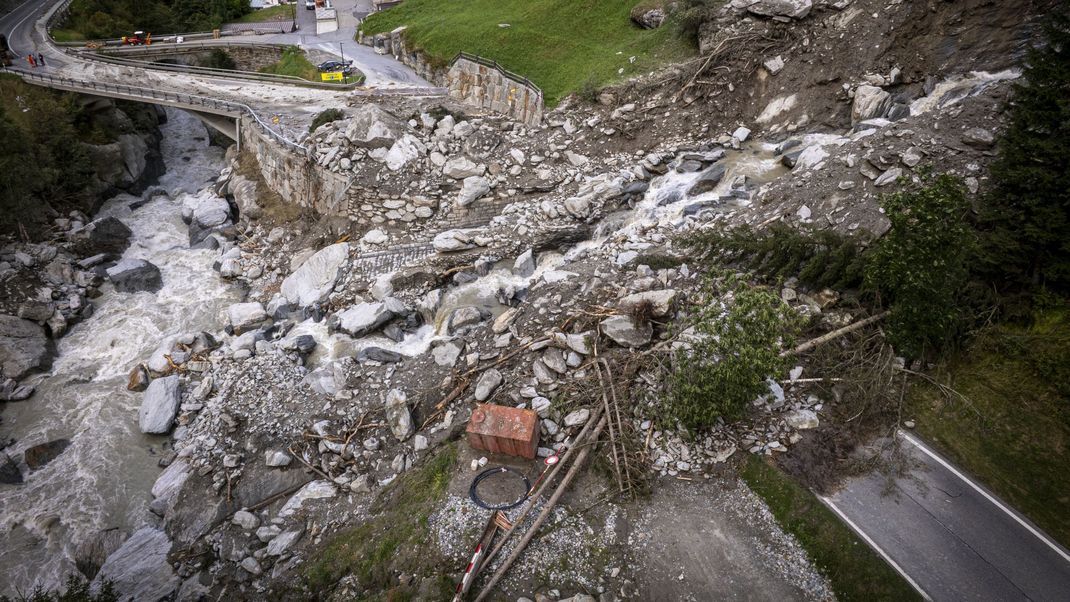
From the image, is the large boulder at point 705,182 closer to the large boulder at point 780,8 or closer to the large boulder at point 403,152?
the large boulder at point 780,8

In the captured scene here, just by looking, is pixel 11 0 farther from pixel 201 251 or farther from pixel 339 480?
pixel 339 480

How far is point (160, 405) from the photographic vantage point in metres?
18.4

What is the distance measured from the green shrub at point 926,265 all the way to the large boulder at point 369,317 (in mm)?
15403

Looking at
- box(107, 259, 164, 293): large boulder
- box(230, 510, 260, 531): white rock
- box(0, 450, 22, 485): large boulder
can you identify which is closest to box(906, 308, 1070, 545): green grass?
box(230, 510, 260, 531): white rock

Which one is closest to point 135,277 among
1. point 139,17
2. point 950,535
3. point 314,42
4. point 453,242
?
point 453,242

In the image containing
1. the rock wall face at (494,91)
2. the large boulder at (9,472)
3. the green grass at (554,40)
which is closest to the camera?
the large boulder at (9,472)

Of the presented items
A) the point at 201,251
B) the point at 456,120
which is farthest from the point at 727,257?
the point at 201,251

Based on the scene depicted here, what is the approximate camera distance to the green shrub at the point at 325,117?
28.3 meters

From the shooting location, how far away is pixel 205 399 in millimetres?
18562

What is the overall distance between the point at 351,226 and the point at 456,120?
788cm

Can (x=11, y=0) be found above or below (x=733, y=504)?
above

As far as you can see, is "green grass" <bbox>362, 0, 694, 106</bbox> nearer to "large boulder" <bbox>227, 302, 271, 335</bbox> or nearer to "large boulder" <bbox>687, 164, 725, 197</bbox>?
"large boulder" <bbox>687, 164, 725, 197</bbox>

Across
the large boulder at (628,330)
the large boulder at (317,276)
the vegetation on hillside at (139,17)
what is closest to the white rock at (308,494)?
the large boulder at (628,330)

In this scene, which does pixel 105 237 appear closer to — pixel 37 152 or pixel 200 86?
pixel 37 152
